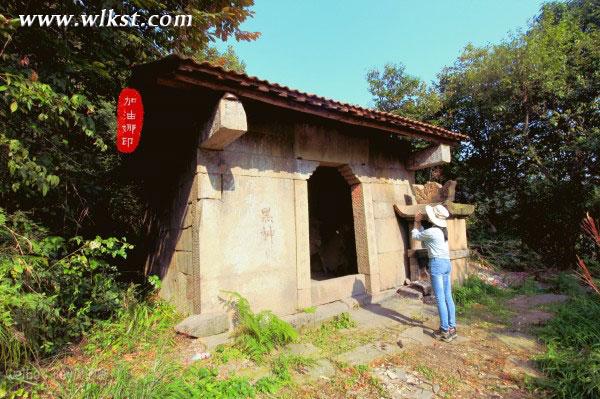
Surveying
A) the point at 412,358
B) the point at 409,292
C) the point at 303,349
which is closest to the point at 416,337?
the point at 412,358

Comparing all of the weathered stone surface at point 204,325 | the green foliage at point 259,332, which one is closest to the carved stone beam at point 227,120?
the green foliage at point 259,332

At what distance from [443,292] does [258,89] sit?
3717 millimetres

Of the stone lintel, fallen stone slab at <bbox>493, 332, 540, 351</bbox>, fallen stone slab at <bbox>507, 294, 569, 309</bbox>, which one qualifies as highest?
the stone lintel

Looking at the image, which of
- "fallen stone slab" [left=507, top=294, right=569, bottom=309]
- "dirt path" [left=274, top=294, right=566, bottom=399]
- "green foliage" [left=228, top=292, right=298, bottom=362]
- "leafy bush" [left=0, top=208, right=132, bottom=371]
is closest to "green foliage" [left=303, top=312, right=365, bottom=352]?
"dirt path" [left=274, top=294, right=566, bottom=399]

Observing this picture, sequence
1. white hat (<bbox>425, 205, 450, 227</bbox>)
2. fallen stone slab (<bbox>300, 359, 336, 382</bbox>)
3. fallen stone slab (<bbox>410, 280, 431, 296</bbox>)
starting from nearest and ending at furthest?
fallen stone slab (<bbox>300, 359, 336, 382</bbox>) → white hat (<bbox>425, 205, 450, 227</bbox>) → fallen stone slab (<bbox>410, 280, 431, 296</bbox>)

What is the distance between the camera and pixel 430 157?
675cm

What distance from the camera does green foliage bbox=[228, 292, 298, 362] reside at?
3764mm

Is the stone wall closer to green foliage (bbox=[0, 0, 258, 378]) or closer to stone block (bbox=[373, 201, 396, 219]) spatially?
stone block (bbox=[373, 201, 396, 219])

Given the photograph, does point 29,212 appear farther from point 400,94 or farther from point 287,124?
point 400,94

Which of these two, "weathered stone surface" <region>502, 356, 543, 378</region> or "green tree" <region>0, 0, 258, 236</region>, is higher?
"green tree" <region>0, 0, 258, 236</region>

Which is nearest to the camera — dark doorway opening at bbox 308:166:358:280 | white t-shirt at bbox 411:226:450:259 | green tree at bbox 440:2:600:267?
white t-shirt at bbox 411:226:450:259

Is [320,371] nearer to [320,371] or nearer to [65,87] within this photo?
[320,371]

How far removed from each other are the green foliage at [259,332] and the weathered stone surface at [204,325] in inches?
8.4

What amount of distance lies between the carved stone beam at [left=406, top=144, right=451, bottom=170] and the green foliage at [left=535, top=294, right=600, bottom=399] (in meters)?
3.25
